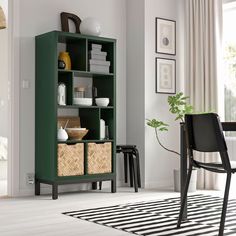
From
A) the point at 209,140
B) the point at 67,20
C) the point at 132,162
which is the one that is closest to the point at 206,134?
the point at 209,140

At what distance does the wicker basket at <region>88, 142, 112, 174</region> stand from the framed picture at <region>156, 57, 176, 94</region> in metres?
1.14

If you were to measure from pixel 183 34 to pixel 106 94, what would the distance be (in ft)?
4.90

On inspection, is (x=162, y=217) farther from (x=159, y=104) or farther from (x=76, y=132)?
(x=159, y=104)

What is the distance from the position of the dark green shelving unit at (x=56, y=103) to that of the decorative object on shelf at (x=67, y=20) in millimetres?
168

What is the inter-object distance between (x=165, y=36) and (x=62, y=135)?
203 cm

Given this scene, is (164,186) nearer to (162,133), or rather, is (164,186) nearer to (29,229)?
(162,133)

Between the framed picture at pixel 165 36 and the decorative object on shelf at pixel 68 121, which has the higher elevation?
the framed picture at pixel 165 36

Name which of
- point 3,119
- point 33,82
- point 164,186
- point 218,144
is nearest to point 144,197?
point 164,186

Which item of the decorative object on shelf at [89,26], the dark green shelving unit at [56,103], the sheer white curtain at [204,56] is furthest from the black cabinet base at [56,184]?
the decorative object on shelf at [89,26]

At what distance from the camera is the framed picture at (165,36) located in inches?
232

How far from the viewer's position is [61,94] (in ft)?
16.3

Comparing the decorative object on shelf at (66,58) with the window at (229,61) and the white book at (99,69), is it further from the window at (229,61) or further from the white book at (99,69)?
the window at (229,61)

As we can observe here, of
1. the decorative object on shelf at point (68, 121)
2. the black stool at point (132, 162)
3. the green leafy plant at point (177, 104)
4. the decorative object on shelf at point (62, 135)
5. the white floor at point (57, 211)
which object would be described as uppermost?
the green leafy plant at point (177, 104)

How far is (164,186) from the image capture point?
19.3 ft
